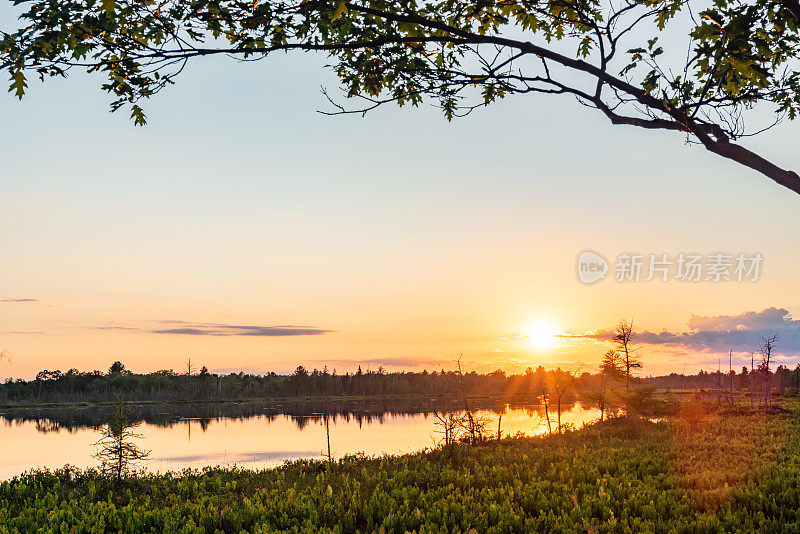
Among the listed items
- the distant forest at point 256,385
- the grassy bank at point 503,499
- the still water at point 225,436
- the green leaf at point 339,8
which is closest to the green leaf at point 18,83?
the green leaf at point 339,8

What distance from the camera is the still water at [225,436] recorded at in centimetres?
4506

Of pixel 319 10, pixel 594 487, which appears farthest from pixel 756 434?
pixel 319 10

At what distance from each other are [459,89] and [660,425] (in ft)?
114

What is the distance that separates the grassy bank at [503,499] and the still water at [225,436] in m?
8.54

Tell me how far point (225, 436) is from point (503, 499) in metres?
57.1

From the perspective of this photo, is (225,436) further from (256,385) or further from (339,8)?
(256,385)

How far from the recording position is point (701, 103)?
20.1 ft

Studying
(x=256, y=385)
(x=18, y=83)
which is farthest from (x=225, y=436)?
(x=256, y=385)

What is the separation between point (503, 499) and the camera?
13.4 metres

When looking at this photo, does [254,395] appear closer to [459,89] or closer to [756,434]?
[756,434]

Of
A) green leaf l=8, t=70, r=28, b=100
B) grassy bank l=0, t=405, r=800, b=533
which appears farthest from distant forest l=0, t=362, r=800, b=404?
green leaf l=8, t=70, r=28, b=100

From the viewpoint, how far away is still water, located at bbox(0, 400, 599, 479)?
4506cm

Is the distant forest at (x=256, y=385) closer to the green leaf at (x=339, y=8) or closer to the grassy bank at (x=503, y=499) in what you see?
the grassy bank at (x=503, y=499)

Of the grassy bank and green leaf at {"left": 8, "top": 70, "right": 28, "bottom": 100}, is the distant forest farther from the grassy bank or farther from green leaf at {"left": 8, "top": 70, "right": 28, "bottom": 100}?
green leaf at {"left": 8, "top": 70, "right": 28, "bottom": 100}
